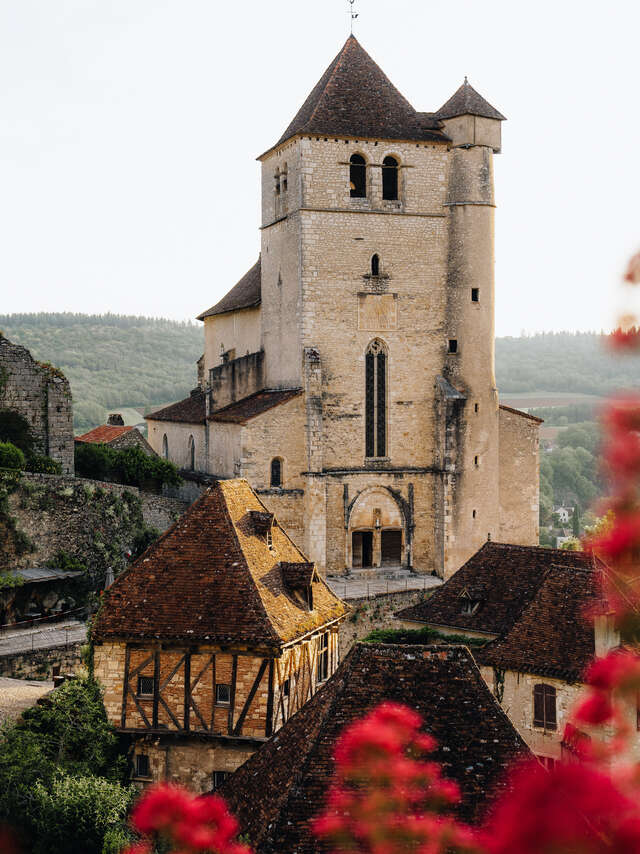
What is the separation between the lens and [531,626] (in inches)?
924

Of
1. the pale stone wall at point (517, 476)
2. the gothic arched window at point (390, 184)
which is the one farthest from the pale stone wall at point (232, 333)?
the pale stone wall at point (517, 476)

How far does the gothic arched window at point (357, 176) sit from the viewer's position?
133 feet

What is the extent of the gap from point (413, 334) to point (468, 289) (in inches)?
110

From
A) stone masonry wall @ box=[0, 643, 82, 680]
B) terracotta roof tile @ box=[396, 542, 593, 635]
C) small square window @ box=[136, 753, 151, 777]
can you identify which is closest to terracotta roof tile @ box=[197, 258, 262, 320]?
terracotta roof tile @ box=[396, 542, 593, 635]

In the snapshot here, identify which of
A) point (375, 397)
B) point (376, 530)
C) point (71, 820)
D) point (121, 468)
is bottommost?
point (376, 530)

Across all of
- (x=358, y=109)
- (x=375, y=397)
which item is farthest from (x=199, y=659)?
(x=358, y=109)

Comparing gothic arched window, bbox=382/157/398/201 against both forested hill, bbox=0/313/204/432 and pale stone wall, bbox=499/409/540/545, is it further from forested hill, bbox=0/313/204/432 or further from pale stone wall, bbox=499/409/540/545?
forested hill, bbox=0/313/204/432

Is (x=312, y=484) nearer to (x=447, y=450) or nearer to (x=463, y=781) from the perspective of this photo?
(x=447, y=450)

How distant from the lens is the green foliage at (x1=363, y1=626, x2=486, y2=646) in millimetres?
25903

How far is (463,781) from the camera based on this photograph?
13047 millimetres

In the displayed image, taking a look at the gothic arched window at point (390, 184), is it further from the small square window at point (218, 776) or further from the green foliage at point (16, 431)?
the small square window at point (218, 776)

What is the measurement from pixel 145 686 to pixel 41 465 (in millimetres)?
15613

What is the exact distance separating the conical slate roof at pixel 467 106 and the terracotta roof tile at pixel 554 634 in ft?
72.7

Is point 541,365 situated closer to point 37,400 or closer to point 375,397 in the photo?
point 375,397
